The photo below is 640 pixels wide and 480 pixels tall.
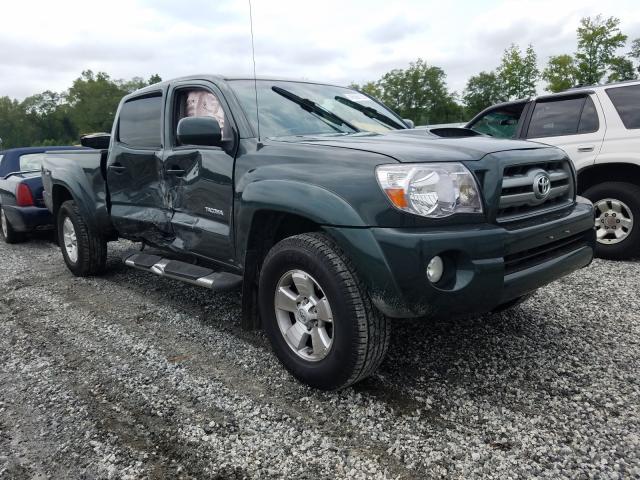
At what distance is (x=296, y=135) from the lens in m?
3.25

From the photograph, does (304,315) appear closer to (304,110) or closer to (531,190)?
(531,190)

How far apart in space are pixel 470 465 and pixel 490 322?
173 cm

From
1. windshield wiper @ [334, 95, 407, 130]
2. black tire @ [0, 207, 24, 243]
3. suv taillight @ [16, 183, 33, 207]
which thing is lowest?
→ black tire @ [0, 207, 24, 243]

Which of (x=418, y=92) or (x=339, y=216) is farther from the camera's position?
(x=418, y=92)

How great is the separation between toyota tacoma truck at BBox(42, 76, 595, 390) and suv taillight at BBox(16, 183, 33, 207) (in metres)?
4.13

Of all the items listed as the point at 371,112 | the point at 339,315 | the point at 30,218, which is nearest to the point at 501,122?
the point at 371,112

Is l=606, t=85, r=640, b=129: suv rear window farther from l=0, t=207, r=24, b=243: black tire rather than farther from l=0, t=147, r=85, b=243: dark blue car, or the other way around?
l=0, t=207, r=24, b=243: black tire

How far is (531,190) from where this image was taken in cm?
270

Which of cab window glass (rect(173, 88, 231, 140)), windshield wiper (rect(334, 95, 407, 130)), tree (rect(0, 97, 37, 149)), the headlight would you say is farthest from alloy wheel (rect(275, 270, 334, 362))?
tree (rect(0, 97, 37, 149))

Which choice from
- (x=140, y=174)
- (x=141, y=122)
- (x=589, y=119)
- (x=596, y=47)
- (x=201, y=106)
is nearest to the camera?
(x=201, y=106)

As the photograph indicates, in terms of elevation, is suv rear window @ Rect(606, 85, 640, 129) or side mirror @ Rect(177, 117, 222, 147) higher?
suv rear window @ Rect(606, 85, 640, 129)

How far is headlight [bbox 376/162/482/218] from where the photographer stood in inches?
93.5

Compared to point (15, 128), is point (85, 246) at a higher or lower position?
lower

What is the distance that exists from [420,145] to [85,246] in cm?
388
